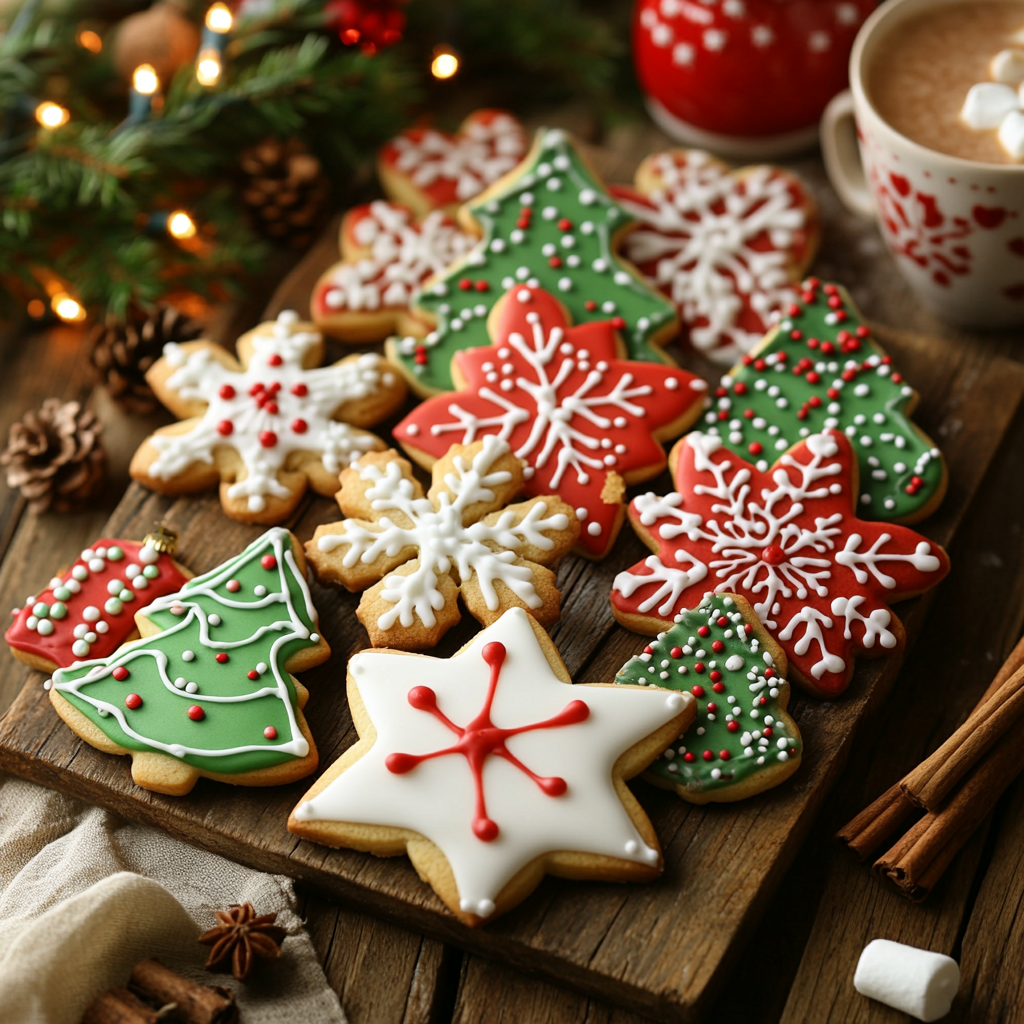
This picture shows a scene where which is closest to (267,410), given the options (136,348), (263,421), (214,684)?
(263,421)

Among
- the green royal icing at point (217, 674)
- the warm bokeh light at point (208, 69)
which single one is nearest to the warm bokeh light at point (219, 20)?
the warm bokeh light at point (208, 69)

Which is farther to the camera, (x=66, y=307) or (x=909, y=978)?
(x=66, y=307)

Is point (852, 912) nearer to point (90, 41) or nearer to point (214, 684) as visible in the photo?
point (214, 684)

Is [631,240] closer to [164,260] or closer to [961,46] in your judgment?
[961,46]

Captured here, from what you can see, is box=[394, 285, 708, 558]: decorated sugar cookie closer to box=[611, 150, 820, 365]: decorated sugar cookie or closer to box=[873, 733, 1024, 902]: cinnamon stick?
box=[611, 150, 820, 365]: decorated sugar cookie

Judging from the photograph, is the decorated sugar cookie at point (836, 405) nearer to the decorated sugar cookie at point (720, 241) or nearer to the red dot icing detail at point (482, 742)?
the decorated sugar cookie at point (720, 241)

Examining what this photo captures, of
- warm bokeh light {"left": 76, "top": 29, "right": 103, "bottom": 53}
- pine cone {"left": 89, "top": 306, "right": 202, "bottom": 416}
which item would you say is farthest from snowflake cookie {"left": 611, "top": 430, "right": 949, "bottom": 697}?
warm bokeh light {"left": 76, "top": 29, "right": 103, "bottom": 53}

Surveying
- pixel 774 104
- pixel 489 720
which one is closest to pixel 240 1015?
pixel 489 720
